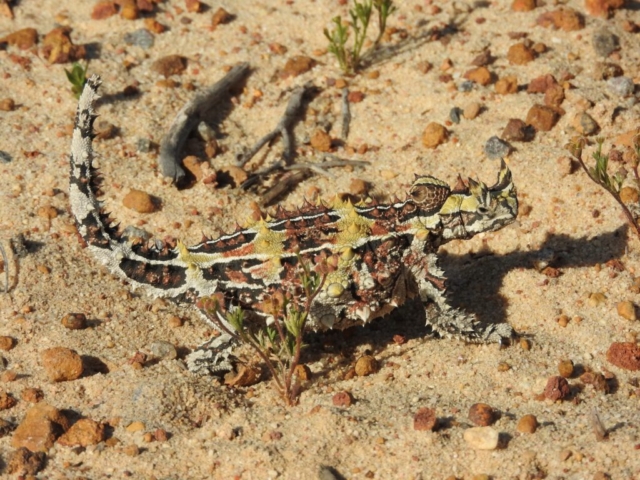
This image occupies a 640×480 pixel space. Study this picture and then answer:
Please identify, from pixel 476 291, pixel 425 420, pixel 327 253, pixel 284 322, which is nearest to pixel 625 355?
pixel 476 291

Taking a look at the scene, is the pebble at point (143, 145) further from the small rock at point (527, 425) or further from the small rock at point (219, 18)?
the small rock at point (527, 425)

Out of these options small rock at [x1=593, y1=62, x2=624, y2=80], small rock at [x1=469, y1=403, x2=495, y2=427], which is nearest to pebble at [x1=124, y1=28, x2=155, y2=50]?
small rock at [x1=593, y1=62, x2=624, y2=80]

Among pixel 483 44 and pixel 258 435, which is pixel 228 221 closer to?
pixel 258 435

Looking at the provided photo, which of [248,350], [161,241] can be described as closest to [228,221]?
[161,241]

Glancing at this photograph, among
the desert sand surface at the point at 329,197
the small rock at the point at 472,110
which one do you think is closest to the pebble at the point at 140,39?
the desert sand surface at the point at 329,197

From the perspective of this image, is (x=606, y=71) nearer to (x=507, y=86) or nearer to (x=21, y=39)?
(x=507, y=86)

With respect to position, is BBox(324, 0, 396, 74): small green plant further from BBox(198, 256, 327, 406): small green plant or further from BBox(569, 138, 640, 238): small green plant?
BBox(198, 256, 327, 406): small green plant
